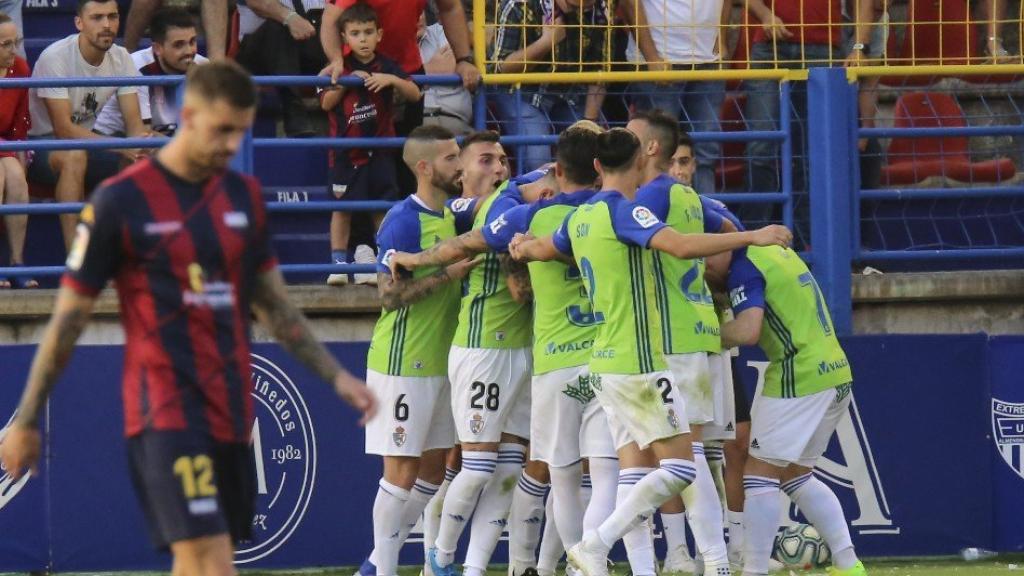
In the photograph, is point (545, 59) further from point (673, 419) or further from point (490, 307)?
point (673, 419)

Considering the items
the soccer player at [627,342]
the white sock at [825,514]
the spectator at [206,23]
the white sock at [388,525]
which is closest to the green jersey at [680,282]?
the soccer player at [627,342]

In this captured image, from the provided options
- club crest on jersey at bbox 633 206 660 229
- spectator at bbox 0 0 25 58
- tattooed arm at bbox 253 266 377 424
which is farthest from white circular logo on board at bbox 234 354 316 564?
tattooed arm at bbox 253 266 377 424

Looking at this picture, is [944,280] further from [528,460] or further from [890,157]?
[528,460]

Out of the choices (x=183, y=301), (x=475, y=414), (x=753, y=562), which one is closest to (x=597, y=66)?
(x=475, y=414)

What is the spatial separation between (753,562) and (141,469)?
3949mm

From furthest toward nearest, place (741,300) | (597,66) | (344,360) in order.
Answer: (597,66) → (344,360) → (741,300)

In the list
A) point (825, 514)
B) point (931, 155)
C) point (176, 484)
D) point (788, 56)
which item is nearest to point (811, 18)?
point (788, 56)

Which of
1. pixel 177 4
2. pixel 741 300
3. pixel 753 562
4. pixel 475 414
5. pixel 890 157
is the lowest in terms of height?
A: pixel 753 562

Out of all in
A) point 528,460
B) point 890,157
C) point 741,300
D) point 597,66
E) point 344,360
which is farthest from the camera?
point 890,157

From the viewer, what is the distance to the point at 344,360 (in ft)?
32.2

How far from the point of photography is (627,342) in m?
7.79

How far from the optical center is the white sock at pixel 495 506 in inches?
345

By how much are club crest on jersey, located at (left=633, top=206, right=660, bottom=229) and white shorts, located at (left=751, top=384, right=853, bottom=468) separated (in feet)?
4.32

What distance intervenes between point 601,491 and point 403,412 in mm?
1112
